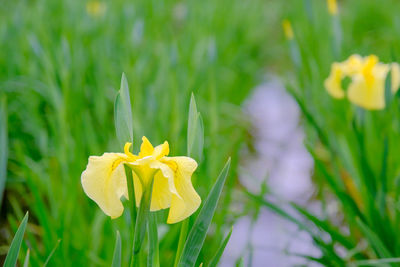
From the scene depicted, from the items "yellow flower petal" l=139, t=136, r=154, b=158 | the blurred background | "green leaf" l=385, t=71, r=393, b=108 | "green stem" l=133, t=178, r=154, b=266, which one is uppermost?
"yellow flower petal" l=139, t=136, r=154, b=158

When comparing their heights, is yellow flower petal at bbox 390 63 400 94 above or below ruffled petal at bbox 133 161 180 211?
above

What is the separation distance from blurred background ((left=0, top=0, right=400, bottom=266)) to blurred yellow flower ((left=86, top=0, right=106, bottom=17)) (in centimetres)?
1

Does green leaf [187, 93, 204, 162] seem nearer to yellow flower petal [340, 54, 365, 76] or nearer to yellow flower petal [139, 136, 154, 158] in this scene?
yellow flower petal [139, 136, 154, 158]

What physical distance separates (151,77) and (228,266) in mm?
851

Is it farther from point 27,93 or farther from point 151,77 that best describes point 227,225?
point 27,93

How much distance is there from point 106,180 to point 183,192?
0.10 m

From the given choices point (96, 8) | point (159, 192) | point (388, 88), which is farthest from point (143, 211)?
point (96, 8)

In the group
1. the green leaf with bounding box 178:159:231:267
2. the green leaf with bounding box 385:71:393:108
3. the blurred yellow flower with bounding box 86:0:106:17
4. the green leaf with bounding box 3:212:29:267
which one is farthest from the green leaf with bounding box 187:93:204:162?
the blurred yellow flower with bounding box 86:0:106:17

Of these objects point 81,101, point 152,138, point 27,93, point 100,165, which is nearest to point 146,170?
point 100,165

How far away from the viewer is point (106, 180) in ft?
1.92

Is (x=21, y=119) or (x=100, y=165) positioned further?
(x=21, y=119)

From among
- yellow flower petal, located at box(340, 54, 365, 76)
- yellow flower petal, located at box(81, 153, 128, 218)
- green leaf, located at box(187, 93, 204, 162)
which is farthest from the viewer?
yellow flower petal, located at box(340, 54, 365, 76)

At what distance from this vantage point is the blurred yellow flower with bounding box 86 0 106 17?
2584 mm

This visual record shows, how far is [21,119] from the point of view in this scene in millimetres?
1774
